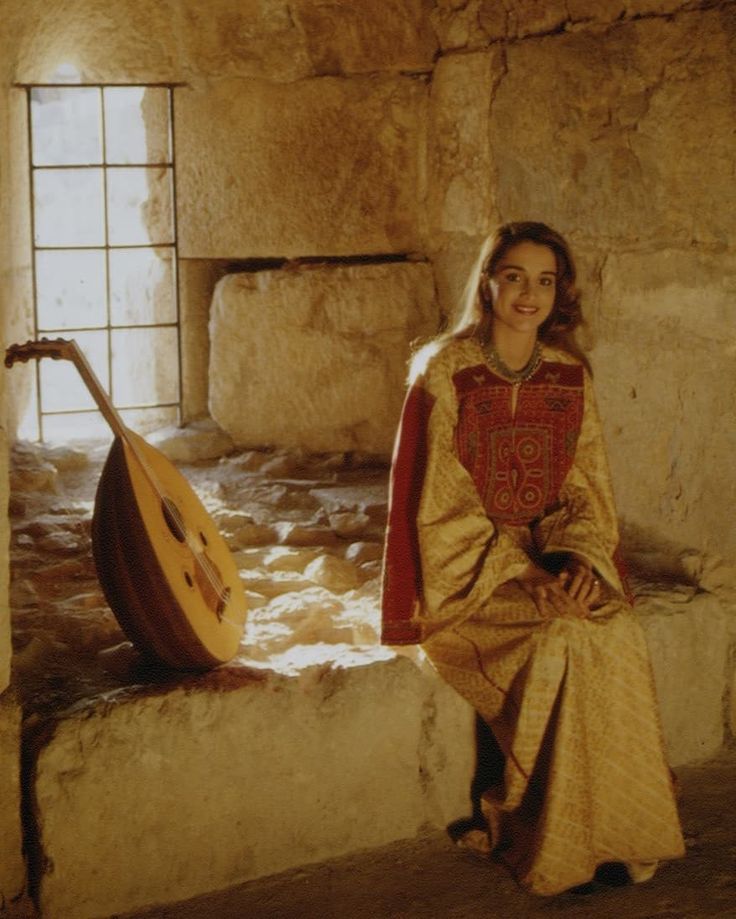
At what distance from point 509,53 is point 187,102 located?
1.38 metres

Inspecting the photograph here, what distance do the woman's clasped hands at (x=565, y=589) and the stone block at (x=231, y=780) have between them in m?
0.33

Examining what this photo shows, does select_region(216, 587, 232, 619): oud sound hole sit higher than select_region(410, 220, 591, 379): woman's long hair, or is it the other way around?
select_region(410, 220, 591, 379): woman's long hair

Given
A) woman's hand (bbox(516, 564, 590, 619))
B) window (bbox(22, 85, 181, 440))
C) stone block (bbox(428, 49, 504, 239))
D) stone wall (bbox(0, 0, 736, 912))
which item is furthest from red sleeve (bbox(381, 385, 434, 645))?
window (bbox(22, 85, 181, 440))

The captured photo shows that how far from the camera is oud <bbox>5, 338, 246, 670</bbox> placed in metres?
2.57

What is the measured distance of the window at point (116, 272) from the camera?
471cm

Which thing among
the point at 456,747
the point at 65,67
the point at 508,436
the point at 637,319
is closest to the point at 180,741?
the point at 456,747

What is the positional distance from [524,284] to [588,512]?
1.91 ft

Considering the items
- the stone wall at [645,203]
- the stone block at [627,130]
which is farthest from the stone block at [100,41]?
the stone block at [627,130]

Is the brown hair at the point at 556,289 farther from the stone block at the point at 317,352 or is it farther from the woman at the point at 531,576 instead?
the stone block at the point at 317,352

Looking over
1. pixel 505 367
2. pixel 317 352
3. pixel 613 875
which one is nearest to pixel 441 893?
pixel 613 875

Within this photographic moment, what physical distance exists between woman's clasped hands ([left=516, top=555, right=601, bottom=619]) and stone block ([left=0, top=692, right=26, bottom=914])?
1.18 m

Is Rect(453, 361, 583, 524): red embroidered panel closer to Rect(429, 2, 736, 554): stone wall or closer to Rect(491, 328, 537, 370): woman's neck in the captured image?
Rect(491, 328, 537, 370): woman's neck

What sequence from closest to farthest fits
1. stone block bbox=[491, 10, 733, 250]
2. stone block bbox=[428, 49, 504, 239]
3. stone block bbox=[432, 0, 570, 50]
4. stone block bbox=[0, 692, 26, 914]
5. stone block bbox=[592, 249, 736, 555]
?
1. stone block bbox=[0, 692, 26, 914]
2. stone block bbox=[491, 10, 733, 250]
3. stone block bbox=[592, 249, 736, 555]
4. stone block bbox=[432, 0, 570, 50]
5. stone block bbox=[428, 49, 504, 239]

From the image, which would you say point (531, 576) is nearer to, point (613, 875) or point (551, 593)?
point (551, 593)
